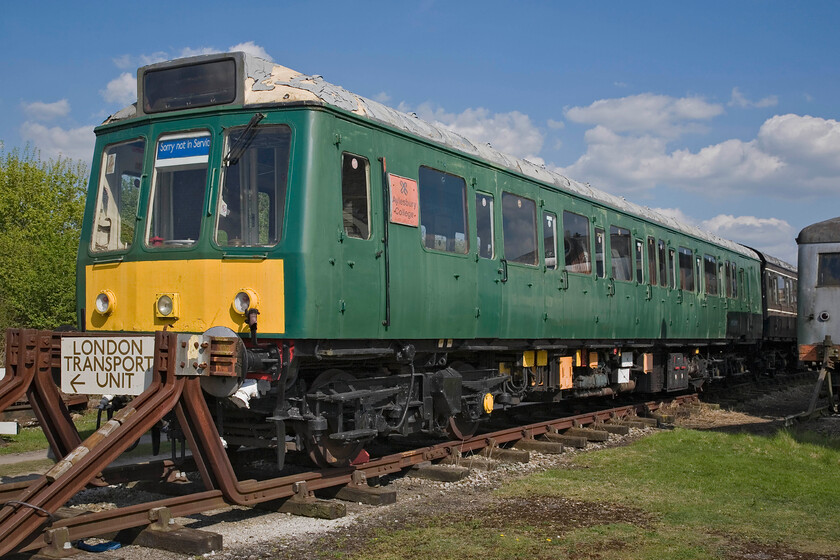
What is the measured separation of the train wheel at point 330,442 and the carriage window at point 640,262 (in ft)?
26.4

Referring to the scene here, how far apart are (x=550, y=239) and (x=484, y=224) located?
2016mm

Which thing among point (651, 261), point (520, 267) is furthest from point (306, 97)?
point (651, 261)

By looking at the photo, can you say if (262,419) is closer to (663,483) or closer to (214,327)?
(214,327)

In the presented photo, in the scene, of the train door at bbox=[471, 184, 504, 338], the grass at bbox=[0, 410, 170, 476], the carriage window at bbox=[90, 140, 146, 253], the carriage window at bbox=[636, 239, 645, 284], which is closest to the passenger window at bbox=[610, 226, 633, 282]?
the carriage window at bbox=[636, 239, 645, 284]

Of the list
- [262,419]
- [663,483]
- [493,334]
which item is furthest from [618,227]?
[262,419]

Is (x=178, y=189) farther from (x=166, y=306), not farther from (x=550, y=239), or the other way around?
(x=550, y=239)

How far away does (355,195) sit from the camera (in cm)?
798

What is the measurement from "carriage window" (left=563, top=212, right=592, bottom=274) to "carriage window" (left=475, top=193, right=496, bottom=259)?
2.30 meters

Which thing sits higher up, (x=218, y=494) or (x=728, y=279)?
(x=728, y=279)

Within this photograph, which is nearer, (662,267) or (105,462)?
(105,462)

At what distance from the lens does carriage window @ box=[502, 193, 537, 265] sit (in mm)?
10672

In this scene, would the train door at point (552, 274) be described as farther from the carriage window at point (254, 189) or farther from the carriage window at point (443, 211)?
the carriage window at point (254, 189)

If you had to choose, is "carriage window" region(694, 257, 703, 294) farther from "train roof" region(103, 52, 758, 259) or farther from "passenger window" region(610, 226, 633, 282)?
Answer: "train roof" region(103, 52, 758, 259)

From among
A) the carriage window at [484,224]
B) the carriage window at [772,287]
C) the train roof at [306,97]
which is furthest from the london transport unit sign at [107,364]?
the carriage window at [772,287]
